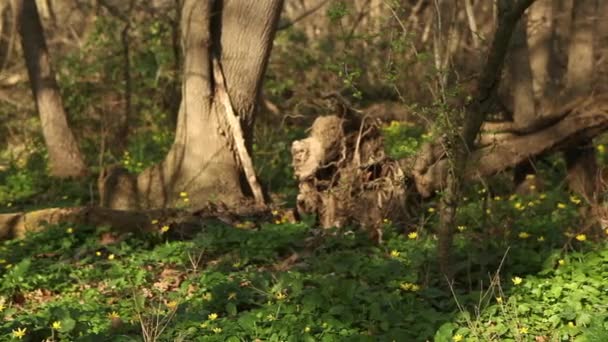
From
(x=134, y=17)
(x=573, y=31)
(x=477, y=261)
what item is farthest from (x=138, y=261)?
(x=134, y=17)

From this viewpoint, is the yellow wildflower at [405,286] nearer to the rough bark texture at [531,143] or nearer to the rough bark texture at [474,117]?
the rough bark texture at [474,117]

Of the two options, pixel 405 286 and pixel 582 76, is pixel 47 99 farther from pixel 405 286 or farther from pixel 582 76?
pixel 405 286

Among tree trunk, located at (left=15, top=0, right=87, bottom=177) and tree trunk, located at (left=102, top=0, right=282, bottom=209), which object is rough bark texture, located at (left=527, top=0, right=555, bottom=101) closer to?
tree trunk, located at (left=102, top=0, right=282, bottom=209)

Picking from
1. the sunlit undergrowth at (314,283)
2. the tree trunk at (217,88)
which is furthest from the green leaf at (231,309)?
the tree trunk at (217,88)

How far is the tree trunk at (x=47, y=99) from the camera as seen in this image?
38.9 ft

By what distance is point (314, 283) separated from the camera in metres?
6.43

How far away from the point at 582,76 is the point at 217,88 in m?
3.76

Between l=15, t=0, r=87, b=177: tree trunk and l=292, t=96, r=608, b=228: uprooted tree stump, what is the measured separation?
14.9 ft

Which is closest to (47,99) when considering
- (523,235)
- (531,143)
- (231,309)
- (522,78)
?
(522,78)

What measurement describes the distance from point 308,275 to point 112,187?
3.96 metres

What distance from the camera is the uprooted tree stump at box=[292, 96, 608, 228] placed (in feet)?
26.9

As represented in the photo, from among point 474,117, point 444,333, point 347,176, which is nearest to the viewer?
point 444,333

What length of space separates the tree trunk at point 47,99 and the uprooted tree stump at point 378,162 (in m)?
4.53

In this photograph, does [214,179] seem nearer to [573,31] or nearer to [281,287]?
[281,287]
